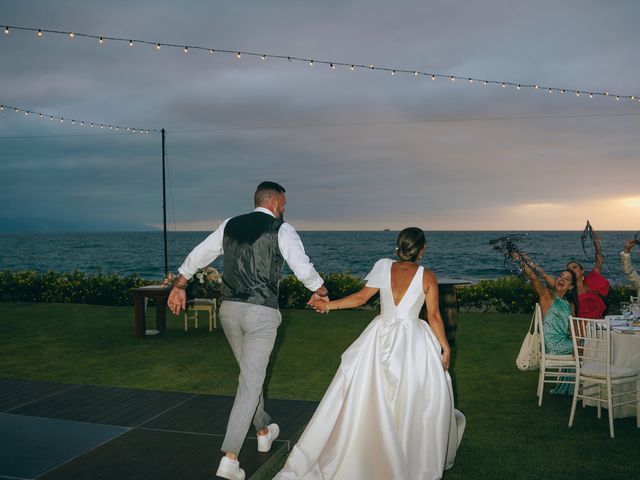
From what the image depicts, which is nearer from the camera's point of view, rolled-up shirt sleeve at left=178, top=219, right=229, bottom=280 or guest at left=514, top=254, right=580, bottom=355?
rolled-up shirt sleeve at left=178, top=219, right=229, bottom=280

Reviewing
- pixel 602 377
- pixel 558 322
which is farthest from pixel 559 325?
pixel 602 377

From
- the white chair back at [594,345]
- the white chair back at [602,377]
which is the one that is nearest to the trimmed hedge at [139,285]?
the white chair back at [594,345]

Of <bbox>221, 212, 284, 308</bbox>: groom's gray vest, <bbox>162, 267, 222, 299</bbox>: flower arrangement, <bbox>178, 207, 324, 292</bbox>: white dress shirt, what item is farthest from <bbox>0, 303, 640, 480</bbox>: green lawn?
<bbox>221, 212, 284, 308</bbox>: groom's gray vest

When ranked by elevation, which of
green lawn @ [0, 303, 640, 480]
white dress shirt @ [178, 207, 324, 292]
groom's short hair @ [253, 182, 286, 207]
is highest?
groom's short hair @ [253, 182, 286, 207]

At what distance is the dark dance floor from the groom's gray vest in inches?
47.6

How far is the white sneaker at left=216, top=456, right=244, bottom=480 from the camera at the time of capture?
11.7ft

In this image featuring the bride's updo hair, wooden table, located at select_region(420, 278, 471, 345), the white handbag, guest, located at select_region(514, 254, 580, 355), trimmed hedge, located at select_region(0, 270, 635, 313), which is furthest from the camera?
trimmed hedge, located at select_region(0, 270, 635, 313)

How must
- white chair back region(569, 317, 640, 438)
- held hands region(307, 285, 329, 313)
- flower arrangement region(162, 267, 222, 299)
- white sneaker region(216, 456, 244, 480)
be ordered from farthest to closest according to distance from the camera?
flower arrangement region(162, 267, 222, 299), white chair back region(569, 317, 640, 438), held hands region(307, 285, 329, 313), white sneaker region(216, 456, 244, 480)

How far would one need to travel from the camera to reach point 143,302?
9844 millimetres

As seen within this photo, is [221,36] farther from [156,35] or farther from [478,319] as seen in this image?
[478,319]

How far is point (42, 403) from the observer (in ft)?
17.7

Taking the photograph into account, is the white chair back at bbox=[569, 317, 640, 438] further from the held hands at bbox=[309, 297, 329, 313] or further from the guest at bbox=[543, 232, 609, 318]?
the held hands at bbox=[309, 297, 329, 313]

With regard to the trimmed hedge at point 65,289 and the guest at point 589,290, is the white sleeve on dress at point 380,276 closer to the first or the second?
the guest at point 589,290

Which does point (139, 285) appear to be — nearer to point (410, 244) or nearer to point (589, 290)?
point (589, 290)
